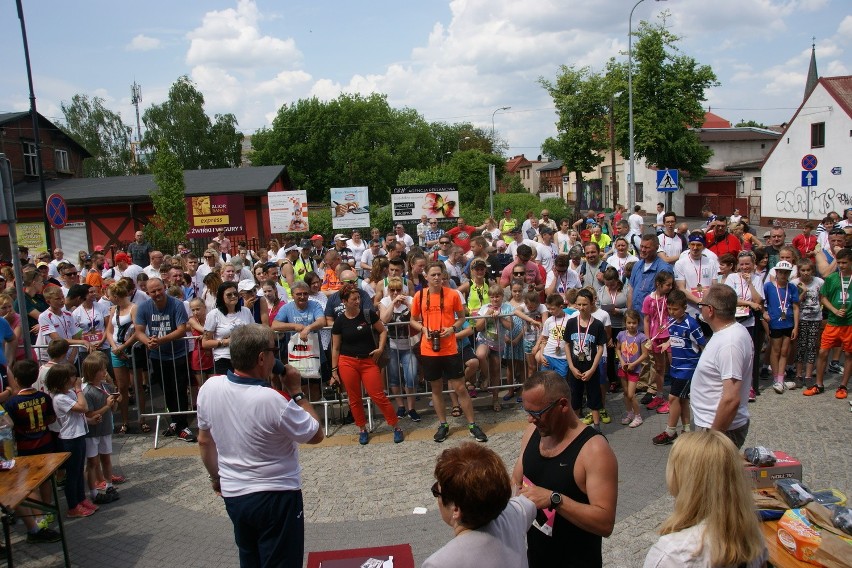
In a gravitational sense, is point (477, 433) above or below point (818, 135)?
below

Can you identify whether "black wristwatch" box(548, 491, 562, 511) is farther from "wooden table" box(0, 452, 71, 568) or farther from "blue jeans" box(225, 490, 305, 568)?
"wooden table" box(0, 452, 71, 568)

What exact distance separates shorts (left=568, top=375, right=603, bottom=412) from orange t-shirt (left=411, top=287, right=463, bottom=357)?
4.55 ft

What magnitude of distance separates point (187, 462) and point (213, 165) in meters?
60.5

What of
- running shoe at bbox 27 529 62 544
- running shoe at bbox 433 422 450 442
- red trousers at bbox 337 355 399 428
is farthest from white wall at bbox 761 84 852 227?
running shoe at bbox 27 529 62 544

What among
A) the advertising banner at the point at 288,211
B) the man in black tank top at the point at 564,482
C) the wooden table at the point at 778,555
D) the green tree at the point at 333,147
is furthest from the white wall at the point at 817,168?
the green tree at the point at 333,147

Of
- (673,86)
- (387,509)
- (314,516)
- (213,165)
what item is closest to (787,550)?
(387,509)

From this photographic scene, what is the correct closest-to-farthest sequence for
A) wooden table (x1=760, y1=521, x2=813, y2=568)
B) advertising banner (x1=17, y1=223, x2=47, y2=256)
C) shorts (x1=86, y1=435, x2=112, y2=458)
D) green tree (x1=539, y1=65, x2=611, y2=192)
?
wooden table (x1=760, y1=521, x2=813, y2=568) → shorts (x1=86, y1=435, x2=112, y2=458) → advertising banner (x1=17, y1=223, x2=47, y2=256) → green tree (x1=539, y1=65, x2=611, y2=192)

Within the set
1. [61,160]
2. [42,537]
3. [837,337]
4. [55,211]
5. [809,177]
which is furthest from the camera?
[61,160]

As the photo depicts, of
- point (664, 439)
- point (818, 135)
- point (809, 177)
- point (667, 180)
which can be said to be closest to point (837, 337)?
point (664, 439)

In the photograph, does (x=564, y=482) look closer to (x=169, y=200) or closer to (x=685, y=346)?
Result: (x=685, y=346)

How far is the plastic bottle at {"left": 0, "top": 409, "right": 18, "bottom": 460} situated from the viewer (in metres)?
4.88

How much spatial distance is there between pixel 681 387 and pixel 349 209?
Result: 21506mm

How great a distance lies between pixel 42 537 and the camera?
532 cm

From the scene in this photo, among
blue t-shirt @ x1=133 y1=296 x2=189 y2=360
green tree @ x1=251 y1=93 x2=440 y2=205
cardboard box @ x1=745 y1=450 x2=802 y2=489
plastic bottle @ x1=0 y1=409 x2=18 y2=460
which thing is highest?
green tree @ x1=251 y1=93 x2=440 y2=205
